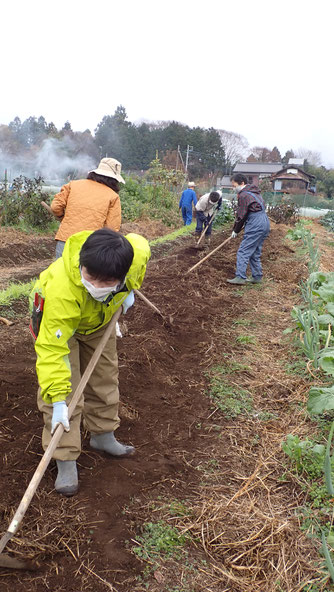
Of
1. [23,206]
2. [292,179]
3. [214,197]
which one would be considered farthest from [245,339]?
[292,179]

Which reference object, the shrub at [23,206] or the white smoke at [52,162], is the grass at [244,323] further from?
the white smoke at [52,162]

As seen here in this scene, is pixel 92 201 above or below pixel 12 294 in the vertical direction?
above

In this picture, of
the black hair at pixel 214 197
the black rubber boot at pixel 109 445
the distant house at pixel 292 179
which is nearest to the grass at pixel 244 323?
the black rubber boot at pixel 109 445

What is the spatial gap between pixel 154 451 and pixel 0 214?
346 inches

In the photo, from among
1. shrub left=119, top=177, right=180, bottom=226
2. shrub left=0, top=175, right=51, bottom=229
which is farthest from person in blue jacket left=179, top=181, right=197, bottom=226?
shrub left=0, top=175, right=51, bottom=229

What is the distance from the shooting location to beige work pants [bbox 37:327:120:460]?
7.41ft

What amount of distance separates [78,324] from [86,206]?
191cm

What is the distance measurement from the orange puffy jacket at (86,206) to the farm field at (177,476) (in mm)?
1085

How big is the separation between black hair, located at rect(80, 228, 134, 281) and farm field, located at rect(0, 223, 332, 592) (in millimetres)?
1152

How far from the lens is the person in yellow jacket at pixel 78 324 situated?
1909mm

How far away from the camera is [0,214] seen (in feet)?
33.7

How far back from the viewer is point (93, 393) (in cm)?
248

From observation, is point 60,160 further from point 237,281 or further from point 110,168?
point 110,168

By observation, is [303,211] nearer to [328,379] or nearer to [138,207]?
[138,207]
